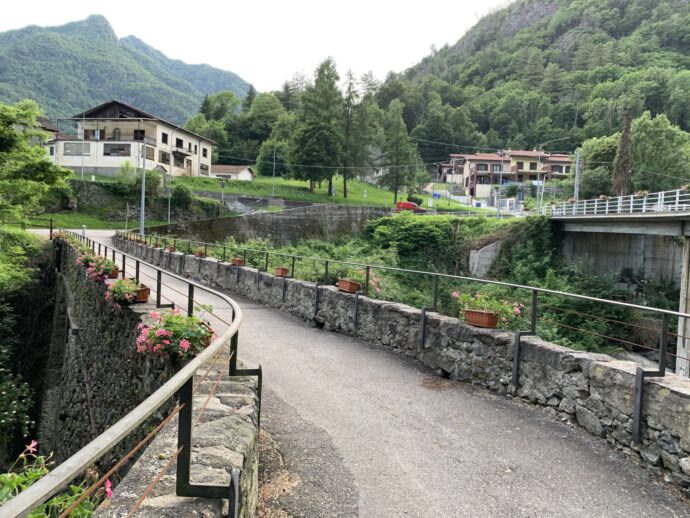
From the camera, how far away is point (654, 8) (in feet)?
520

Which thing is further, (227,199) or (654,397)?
(227,199)

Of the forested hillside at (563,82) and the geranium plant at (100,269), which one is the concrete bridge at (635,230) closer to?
the geranium plant at (100,269)

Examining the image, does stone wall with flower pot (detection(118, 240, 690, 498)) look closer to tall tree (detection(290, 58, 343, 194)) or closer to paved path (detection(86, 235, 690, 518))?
paved path (detection(86, 235, 690, 518))

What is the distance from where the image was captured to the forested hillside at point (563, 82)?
100688 millimetres

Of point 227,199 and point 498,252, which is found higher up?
point 227,199

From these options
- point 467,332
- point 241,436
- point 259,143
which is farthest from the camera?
point 259,143

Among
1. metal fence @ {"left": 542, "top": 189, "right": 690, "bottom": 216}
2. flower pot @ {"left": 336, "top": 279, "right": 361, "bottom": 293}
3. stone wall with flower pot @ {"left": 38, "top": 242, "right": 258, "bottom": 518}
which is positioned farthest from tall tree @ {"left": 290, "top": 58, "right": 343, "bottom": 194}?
flower pot @ {"left": 336, "top": 279, "right": 361, "bottom": 293}

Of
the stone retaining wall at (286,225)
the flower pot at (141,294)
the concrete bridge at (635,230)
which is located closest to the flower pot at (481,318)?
the flower pot at (141,294)

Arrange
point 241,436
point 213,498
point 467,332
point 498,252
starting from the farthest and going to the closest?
point 498,252 < point 467,332 < point 241,436 < point 213,498

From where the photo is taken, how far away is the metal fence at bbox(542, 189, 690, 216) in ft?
93.2

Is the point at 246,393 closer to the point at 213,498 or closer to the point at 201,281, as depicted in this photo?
the point at 213,498

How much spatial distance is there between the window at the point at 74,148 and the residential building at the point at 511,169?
60.3m

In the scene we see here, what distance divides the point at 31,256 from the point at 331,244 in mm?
25517

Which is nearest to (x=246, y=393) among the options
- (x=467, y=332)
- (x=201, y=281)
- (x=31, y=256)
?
(x=467, y=332)
